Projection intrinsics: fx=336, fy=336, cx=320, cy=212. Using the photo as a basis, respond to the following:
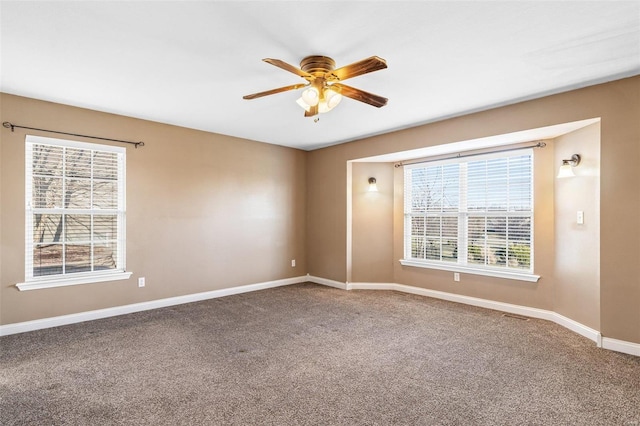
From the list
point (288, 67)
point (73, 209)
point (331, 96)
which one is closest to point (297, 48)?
point (288, 67)

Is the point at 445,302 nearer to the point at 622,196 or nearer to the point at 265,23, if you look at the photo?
the point at 622,196

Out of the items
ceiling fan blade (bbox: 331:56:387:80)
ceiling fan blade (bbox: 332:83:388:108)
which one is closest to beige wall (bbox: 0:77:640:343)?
ceiling fan blade (bbox: 332:83:388:108)

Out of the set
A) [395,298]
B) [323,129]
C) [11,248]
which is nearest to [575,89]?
[323,129]

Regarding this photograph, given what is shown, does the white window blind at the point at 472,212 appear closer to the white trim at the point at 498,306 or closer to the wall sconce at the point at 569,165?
the white trim at the point at 498,306

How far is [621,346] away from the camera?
309 cm

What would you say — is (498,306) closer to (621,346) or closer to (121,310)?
(621,346)

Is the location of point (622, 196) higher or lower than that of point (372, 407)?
higher

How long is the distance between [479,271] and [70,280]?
16.9ft

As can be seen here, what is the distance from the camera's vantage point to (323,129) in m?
4.93

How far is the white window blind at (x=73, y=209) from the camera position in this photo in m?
3.74

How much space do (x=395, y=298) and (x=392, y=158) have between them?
7.24 ft

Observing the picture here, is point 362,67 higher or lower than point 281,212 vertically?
higher

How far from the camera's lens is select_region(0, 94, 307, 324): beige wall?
3605 millimetres

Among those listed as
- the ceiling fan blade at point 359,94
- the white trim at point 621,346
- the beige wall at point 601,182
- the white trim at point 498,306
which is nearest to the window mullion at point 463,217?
the beige wall at point 601,182
